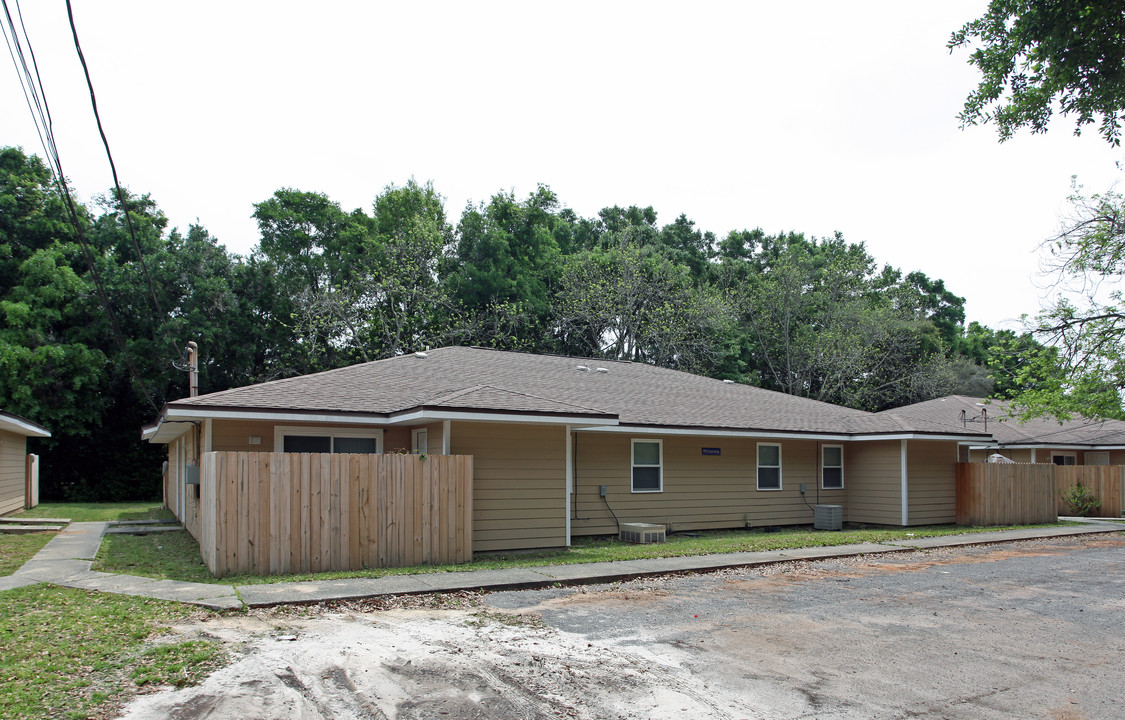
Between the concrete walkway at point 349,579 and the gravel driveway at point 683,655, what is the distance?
0.44 metres

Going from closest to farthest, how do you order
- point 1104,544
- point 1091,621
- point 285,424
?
point 1091,621 < point 285,424 < point 1104,544

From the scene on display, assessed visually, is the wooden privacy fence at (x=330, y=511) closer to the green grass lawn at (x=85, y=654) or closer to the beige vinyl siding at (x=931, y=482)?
the green grass lawn at (x=85, y=654)

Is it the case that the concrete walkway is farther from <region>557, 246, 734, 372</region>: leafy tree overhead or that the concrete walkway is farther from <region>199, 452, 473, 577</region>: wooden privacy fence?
<region>557, 246, 734, 372</region>: leafy tree overhead

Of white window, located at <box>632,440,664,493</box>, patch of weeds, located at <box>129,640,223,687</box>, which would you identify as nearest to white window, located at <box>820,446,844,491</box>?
white window, located at <box>632,440,664,493</box>

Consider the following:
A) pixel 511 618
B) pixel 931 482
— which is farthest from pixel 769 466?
pixel 511 618

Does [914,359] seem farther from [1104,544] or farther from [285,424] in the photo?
[285,424]

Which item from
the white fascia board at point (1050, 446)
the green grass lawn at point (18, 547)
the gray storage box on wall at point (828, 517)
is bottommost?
the gray storage box on wall at point (828, 517)

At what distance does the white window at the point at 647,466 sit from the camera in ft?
57.2

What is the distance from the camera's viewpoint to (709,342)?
36875 mm

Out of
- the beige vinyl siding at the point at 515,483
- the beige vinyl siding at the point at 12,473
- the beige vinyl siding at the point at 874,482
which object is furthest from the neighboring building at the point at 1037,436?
the beige vinyl siding at the point at 12,473

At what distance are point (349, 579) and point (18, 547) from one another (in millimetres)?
8302

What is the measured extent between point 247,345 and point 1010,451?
30.4 meters

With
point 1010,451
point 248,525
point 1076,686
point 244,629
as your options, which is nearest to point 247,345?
point 248,525

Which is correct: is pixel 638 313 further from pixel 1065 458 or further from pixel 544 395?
pixel 544 395
